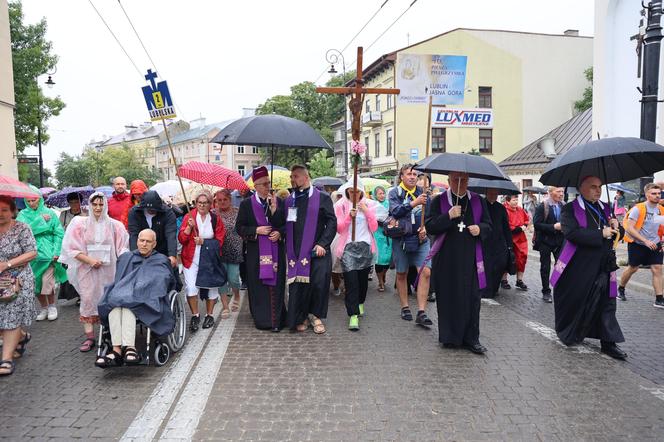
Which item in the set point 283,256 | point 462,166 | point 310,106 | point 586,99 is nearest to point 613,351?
point 462,166

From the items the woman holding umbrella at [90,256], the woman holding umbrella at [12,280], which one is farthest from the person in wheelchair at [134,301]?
the woman holding umbrella at [12,280]

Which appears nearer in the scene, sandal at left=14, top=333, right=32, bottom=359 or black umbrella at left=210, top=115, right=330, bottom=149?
sandal at left=14, top=333, right=32, bottom=359

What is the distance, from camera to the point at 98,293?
550 centimetres

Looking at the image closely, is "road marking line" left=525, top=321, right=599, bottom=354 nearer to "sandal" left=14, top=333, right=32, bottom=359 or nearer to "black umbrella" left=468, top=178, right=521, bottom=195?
"black umbrella" left=468, top=178, right=521, bottom=195

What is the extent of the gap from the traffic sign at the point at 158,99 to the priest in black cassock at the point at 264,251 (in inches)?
55.8

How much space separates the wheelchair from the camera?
466 centimetres

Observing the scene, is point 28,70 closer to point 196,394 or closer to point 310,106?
point 196,394

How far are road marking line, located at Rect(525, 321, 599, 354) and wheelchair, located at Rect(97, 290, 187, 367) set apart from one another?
13.5 ft

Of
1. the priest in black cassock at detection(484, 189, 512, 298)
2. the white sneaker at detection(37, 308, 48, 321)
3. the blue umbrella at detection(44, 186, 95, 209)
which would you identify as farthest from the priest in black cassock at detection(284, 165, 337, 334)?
the blue umbrella at detection(44, 186, 95, 209)

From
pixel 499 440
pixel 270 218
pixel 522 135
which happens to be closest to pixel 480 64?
pixel 522 135

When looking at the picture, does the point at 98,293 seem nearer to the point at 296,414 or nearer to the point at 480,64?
the point at 296,414

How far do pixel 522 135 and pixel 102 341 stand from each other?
3778 centimetres

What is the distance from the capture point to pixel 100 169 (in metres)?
62.8

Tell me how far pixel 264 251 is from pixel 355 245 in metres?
1.16
